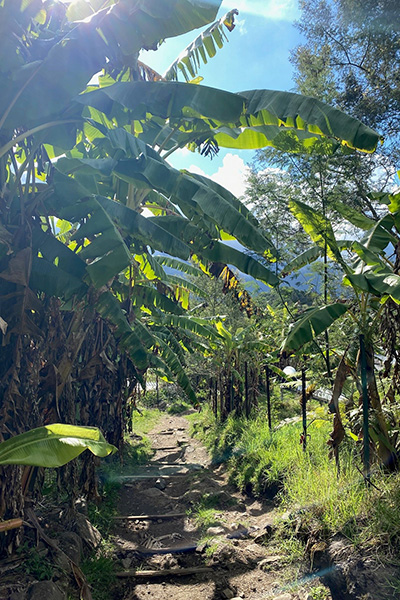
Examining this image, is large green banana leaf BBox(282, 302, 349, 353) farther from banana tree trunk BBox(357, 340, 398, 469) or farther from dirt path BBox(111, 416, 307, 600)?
dirt path BBox(111, 416, 307, 600)

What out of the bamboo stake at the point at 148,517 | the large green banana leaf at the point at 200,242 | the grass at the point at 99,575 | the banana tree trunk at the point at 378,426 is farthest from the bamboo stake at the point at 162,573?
the large green banana leaf at the point at 200,242

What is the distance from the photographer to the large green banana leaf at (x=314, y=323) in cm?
477

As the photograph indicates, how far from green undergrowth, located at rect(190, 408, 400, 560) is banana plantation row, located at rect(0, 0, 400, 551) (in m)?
0.61

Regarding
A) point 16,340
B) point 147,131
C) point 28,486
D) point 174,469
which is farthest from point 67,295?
point 174,469

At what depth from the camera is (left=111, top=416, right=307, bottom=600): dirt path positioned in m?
4.78

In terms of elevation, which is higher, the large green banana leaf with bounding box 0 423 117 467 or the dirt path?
the large green banana leaf with bounding box 0 423 117 467

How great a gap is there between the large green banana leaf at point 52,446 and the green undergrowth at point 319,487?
2815 millimetres

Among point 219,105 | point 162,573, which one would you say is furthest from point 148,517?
point 219,105

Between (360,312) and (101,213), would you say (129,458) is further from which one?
(101,213)

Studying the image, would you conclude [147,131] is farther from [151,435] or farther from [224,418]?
[151,435]

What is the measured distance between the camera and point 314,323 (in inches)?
188

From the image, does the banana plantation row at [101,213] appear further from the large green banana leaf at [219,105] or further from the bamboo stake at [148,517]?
the bamboo stake at [148,517]

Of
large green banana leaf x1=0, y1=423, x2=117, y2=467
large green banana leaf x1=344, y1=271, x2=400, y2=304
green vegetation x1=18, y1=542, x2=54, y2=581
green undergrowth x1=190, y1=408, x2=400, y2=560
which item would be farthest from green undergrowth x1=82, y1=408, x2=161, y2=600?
large green banana leaf x1=344, y1=271, x2=400, y2=304

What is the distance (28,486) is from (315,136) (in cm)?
541
